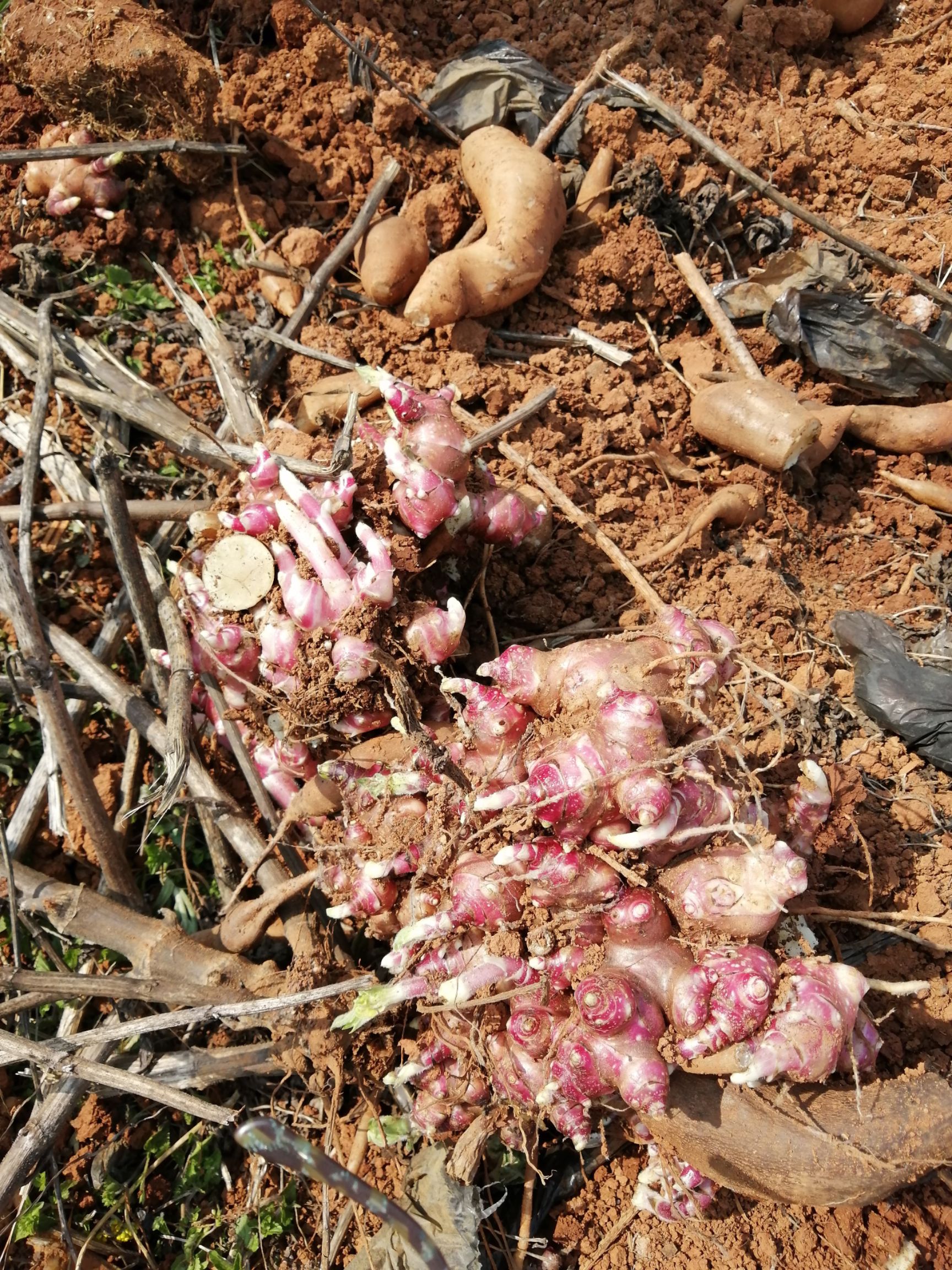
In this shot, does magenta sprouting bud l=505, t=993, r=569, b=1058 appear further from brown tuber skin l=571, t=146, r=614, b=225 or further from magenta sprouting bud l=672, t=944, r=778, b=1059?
brown tuber skin l=571, t=146, r=614, b=225

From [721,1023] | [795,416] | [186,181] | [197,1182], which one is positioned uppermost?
[186,181]

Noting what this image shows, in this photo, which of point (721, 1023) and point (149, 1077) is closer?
point (721, 1023)

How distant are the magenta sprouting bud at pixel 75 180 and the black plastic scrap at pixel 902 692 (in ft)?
9.64

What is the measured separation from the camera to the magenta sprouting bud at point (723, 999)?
1726 mm

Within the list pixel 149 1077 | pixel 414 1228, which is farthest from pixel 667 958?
pixel 149 1077

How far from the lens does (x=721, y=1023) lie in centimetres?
175

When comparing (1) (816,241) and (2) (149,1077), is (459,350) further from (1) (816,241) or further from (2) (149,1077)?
(2) (149,1077)

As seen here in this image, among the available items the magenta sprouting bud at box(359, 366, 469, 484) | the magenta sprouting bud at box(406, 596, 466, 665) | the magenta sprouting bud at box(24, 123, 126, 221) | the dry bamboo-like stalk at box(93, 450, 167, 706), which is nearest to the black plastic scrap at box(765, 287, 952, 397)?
the magenta sprouting bud at box(359, 366, 469, 484)

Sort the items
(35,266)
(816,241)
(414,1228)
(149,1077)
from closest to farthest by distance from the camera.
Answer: (414,1228), (149,1077), (35,266), (816,241)

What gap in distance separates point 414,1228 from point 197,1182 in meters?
1.54

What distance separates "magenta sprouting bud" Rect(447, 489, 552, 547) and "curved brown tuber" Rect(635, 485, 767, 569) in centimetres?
41

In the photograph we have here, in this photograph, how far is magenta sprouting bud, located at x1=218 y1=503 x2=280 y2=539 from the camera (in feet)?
7.43

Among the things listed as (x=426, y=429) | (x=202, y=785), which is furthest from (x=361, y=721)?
(x=426, y=429)

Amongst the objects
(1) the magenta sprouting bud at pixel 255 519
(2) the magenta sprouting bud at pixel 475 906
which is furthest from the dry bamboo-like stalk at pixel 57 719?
(2) the magenta sprouting bud at pixel 475 906
